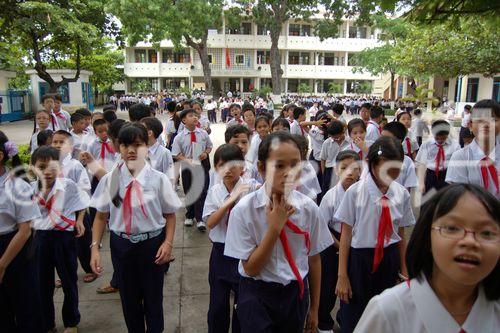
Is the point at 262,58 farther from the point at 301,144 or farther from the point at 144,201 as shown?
the point at 301,144

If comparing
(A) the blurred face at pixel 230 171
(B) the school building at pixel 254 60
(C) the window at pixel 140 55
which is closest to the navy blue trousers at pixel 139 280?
(A) the blurred face at pixel 230 171

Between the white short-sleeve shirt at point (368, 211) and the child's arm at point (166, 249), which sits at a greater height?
the white short-sleeve shirt at point (368, 211)

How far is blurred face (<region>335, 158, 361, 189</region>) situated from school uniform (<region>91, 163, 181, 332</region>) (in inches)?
49.0

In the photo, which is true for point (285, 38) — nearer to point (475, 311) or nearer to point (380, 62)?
point (380, 62)

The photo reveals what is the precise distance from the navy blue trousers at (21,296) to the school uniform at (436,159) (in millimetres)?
4310

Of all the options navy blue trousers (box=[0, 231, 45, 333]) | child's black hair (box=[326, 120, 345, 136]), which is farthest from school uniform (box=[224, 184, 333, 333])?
child's black hair (box=[326, 120, 345, 136])

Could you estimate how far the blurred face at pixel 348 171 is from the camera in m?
3.11

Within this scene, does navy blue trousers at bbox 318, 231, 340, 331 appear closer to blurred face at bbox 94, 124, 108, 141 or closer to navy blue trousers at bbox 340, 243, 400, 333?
navy blue trousers at bbox 340, 243, 400, 333

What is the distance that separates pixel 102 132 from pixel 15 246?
2575 millimetres

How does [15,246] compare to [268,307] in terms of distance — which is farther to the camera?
[15,246]

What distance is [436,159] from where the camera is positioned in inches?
202

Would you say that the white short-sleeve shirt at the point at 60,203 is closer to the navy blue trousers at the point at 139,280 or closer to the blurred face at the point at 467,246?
the navy blue trousers at the point at 139,280

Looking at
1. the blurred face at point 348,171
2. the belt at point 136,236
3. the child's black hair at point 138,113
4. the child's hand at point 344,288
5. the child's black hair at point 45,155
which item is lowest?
the child's hand at point 344,288

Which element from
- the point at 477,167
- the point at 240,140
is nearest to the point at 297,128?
the point at 240,140
